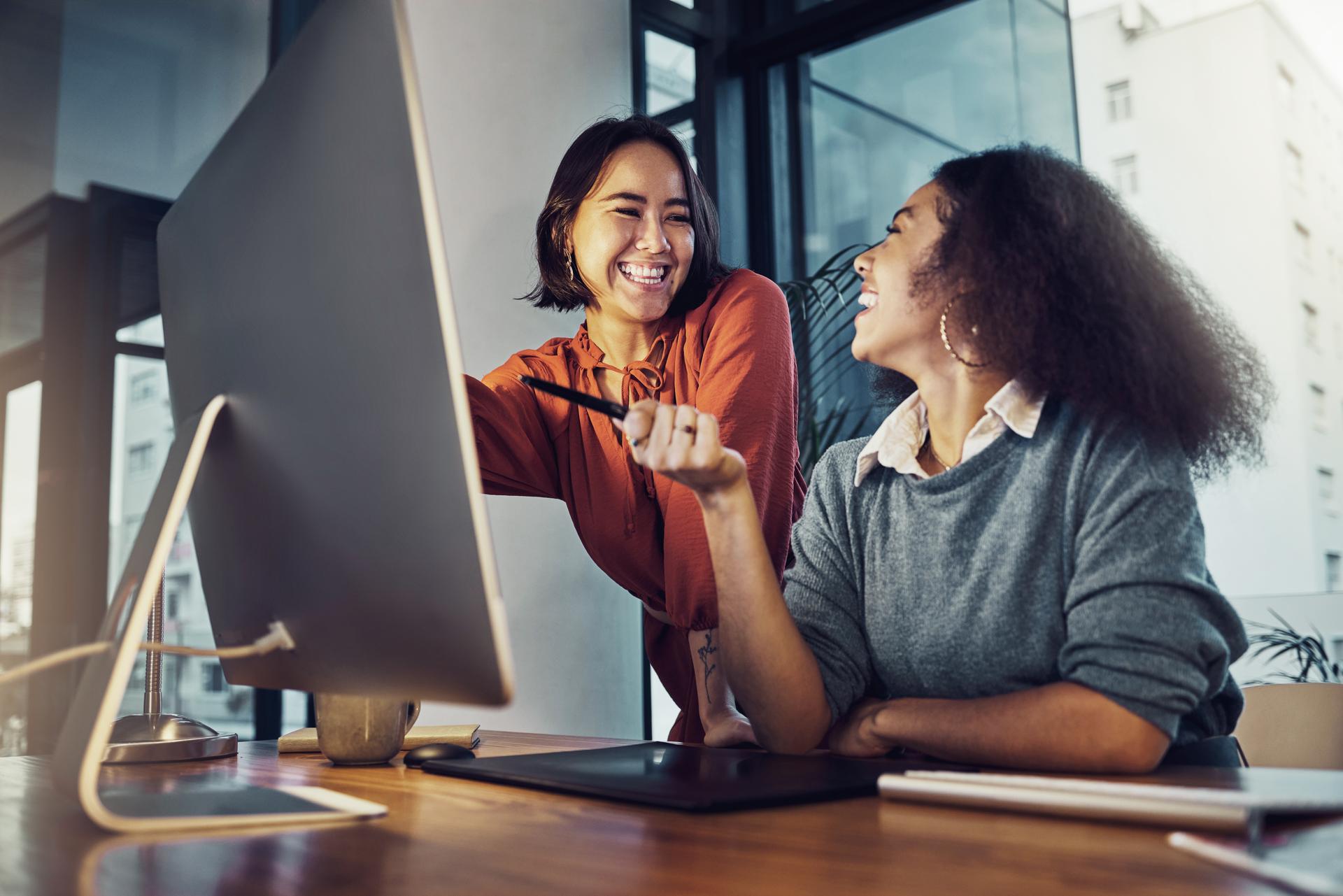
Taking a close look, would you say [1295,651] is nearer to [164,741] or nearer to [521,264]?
[521,264]

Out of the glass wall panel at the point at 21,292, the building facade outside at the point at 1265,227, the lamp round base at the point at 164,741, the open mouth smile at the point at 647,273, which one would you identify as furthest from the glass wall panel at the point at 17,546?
the building facade outside at the point at 1265,227

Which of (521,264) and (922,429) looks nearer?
(922,429)

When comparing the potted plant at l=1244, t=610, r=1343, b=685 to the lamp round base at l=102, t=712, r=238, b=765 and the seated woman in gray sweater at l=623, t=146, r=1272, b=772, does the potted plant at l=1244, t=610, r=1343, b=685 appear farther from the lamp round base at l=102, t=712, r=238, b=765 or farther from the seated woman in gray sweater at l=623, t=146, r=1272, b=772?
the lamp round base at l=102, t=712, r=238, b=765

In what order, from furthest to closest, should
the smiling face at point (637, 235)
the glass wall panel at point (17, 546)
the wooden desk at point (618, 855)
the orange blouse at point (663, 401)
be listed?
the glass wall panel at point (17, 546), the smiling face at point (637, 235), the orange blouse at point (663, 401), the wooden desk at point (618, 855)

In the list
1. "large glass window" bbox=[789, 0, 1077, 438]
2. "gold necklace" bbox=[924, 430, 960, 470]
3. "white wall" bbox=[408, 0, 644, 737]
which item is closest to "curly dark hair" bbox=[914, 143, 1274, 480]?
"gold necklace" bbox=[924, 430, 960, 470]

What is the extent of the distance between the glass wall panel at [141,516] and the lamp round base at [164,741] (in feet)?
4.15

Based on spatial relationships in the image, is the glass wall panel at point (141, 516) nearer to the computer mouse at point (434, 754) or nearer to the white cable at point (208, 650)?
the computer mouse at point (434, 754)

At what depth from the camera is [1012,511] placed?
107 centimetres

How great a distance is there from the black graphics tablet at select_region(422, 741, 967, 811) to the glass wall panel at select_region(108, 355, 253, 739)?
1685mm

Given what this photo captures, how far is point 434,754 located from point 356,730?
0.32 ft

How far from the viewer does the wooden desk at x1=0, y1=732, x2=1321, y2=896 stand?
0.50m

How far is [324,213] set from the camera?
0.66 meters

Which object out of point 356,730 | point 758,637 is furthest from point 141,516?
point 758,637

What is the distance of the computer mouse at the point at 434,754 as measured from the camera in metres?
1.01
